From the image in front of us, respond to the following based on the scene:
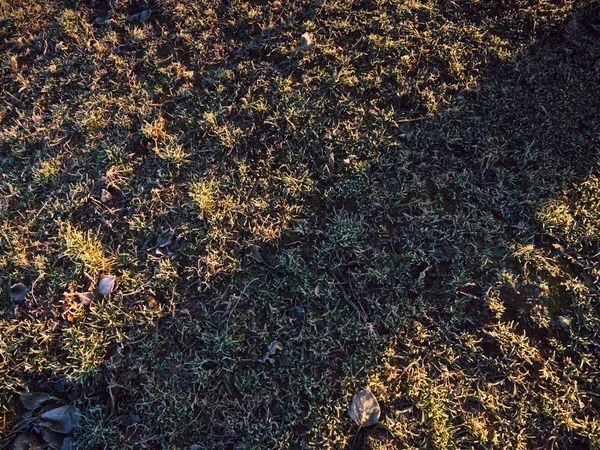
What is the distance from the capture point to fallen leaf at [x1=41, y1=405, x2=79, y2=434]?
2205 mm

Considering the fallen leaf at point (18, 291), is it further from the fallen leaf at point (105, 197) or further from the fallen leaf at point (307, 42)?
the fallen leaf at point (307, 42)

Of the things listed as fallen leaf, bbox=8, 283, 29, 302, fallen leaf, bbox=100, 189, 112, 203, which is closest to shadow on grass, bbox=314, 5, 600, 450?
fallen leaf, bbox=100, 189, 112, 203

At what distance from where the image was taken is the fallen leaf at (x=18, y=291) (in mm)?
2525

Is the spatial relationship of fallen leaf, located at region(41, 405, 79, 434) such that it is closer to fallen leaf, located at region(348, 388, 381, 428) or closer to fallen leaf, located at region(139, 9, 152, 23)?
fallen leaf, located at region(348, 388, 381, 428)

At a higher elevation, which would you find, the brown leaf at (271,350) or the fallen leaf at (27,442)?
the brown leaf at (271,350)

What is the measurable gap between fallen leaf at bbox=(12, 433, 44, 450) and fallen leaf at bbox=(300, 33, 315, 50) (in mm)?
2608

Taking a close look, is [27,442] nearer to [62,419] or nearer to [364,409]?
[62,419]

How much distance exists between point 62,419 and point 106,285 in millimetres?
656

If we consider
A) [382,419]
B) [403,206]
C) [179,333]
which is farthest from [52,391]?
[403,206]

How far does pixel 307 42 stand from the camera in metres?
3.05

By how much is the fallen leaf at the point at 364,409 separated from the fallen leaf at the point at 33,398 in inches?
56.3

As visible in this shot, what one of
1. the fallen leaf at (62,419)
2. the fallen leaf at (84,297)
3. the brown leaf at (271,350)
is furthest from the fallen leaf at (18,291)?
the brown leaf at (271,350)

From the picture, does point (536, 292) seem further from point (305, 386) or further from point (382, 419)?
point (305, 386)

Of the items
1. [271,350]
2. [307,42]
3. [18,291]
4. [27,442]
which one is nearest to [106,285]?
[18,291]
